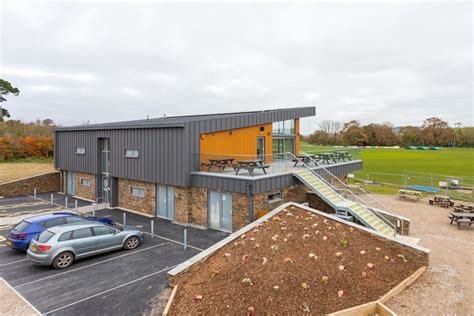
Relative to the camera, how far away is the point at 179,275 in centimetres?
861

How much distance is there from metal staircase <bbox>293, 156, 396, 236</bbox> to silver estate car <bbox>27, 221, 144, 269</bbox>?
869cm

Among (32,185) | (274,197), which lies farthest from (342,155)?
(32,185)

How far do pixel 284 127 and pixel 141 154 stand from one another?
10.0 meters

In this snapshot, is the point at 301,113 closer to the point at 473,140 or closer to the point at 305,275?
the point at 305,275

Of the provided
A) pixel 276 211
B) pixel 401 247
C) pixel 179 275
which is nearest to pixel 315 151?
pixel 276 211

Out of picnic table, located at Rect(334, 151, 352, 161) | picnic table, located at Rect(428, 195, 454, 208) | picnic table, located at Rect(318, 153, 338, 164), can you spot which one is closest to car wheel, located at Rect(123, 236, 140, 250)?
picnic table, located at Rect(318, 153, 338, 164)

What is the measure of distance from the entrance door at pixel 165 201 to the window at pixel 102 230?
4898 millimetres

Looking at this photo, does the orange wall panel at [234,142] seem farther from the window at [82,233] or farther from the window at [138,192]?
the window at [82,233]

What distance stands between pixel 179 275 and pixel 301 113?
51.8 ft

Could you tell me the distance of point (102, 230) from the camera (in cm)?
1123

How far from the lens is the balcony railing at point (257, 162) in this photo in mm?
14051

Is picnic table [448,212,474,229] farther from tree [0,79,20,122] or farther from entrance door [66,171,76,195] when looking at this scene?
tree [0,79,20,122]

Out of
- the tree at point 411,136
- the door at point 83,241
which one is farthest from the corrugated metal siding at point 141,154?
the tree at point 411,136

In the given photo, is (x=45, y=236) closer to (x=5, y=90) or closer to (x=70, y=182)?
(x=70, y=182)
